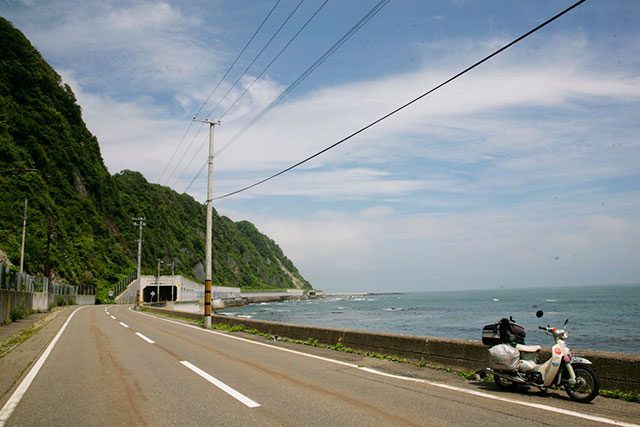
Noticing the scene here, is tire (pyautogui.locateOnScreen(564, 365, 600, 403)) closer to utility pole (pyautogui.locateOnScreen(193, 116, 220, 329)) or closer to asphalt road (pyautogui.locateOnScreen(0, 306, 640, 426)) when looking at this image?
asphalt road (pyautogui.locateOnScreen(0, 306, 640, 426))

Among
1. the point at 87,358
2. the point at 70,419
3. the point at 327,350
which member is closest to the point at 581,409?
the point at 70,419

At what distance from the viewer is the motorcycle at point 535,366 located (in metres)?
6.46

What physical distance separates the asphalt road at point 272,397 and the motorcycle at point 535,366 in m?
0.22

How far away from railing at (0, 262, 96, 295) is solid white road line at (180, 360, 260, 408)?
749 inches

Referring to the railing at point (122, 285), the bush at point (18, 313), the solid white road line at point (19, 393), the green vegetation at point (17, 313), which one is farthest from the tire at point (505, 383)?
the railing at point (122, 285)

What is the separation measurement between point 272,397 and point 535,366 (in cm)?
413

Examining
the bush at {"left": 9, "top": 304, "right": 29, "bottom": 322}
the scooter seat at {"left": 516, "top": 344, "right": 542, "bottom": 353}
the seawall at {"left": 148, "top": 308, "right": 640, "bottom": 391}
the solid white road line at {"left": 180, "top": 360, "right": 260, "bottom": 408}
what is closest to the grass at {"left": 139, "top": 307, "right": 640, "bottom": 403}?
the seawall at {"left": 148, "top": 308, "right": 640, "bottom": 391}

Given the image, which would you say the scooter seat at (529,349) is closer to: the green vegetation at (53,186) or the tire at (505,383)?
the tire at (505,383)

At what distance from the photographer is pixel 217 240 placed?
190m

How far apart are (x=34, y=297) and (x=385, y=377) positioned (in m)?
34.7

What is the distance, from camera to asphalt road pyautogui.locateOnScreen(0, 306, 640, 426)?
5641 mm

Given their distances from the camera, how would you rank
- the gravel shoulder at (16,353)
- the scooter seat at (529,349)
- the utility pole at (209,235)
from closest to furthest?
the scooter seat at (529,349)
the gravel shoulder at (16,353)
the utility pole at (209,235)

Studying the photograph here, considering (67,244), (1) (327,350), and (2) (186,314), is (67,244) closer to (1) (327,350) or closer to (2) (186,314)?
(2) (186,314)

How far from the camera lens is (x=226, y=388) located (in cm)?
740
